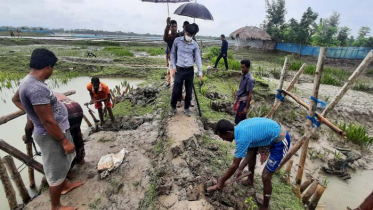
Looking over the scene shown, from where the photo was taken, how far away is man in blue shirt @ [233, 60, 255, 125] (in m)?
4.16

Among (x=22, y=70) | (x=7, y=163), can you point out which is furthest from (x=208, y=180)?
(x=22, y=70)

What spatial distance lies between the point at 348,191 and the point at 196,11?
515cm

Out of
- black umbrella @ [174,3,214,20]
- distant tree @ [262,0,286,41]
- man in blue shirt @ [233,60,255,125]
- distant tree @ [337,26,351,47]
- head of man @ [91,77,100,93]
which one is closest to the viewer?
man in blue shirt @ [233,60,255,125]

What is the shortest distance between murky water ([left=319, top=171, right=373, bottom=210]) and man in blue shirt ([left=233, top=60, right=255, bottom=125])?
2.19 m

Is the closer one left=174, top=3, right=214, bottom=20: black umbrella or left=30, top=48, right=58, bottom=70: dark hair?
left=30, top=48, right=58, bottom=70: dark hair

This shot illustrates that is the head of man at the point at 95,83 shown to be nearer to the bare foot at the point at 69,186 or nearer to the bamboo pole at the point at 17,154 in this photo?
the bamboo pole at the point at 17,154

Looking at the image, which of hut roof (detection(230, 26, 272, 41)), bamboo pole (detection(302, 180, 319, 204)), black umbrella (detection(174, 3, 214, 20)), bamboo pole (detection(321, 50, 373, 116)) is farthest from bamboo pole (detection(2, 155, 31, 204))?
hut roof (detection(230, 26, 272, 41))

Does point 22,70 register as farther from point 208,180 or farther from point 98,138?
point 208,180

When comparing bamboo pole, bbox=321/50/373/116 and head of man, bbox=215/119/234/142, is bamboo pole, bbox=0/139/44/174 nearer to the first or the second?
head of man, bbox=215/119/234/142

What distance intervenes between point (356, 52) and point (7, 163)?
63.3ft

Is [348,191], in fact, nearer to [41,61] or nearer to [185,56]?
[185,56]

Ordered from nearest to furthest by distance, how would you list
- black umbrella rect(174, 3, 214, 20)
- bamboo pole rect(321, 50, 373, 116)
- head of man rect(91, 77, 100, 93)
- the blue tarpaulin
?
bamboo pole rect(321, 50, 373, 116) → head of man rect(91, 77, 100, 93) → black umbrella rect(174, 3, 214, 20) → the blue tarpaulin

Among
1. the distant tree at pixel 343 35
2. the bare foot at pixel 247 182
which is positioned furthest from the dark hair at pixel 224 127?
the distant tree at pixel 343 35

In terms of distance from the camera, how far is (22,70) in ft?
41.9
